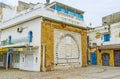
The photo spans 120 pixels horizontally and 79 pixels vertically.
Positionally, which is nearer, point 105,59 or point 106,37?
point 105,59

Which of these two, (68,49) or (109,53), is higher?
(68,49)

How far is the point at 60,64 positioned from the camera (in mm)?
19203

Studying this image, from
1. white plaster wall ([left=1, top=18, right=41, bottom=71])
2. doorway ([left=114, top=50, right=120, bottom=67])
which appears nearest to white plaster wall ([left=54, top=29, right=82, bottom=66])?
white plaster wall ([left=1, top=18, right=41, bottom=71])

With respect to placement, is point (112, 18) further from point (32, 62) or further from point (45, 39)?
point (32, 62)

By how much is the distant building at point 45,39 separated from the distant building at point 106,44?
469 cm

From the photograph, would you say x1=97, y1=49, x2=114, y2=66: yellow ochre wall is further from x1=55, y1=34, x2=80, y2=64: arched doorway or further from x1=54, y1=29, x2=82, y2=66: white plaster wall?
x1=55, y1=34, x2=80, y2=64: arched doorway

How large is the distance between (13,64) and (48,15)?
867cm

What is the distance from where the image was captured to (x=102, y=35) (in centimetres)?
2708

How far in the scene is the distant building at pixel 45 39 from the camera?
1786cm

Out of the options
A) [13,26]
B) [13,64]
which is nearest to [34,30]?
[13,26]

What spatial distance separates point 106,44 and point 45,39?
12.2 meters

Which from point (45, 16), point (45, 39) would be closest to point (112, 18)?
point (45, 16)

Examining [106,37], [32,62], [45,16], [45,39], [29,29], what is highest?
[45,16]

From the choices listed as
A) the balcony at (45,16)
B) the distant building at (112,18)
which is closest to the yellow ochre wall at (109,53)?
the distant building at (112,18)
